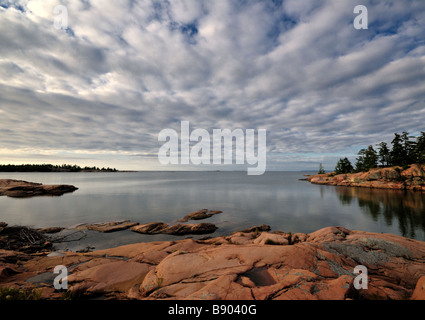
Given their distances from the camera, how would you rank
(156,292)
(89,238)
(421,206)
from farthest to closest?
1. (421,206)
2. (89,238)
3. (156,292)

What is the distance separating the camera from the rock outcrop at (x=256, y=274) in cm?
637

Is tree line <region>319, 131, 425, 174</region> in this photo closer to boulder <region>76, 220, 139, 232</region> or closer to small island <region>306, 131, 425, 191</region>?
small island <region>306, 131, 425, 191</region>

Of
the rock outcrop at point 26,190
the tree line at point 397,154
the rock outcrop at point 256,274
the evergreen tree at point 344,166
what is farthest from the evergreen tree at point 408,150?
the rock outcrop at point 26,190

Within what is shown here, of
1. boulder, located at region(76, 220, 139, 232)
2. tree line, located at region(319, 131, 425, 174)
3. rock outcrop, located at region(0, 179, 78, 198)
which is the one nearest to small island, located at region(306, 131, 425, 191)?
tree line, located at region(319, 131, 425, 174)

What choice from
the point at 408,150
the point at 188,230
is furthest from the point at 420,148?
the point at 188,230

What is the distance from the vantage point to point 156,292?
690cm

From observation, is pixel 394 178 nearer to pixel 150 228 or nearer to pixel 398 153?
pixel 398 153

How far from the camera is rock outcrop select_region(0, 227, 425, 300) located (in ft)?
20.9

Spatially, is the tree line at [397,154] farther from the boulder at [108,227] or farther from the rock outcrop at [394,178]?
the boulder at [108,227]

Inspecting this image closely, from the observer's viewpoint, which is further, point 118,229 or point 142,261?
point 118,229

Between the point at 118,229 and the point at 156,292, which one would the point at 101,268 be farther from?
the point at 118,229

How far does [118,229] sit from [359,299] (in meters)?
25.4
